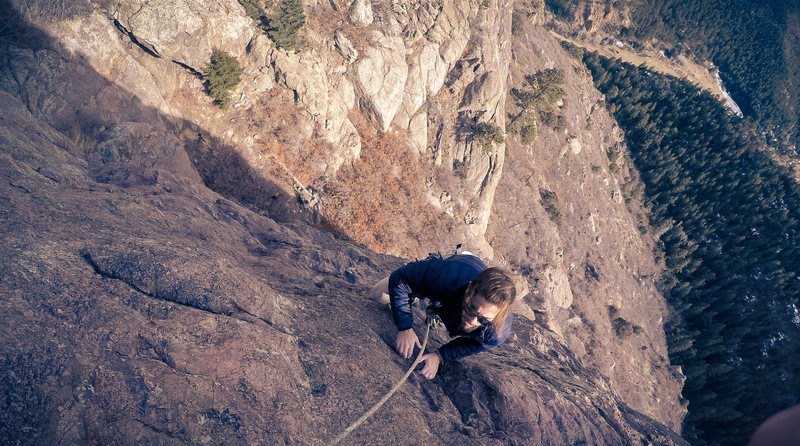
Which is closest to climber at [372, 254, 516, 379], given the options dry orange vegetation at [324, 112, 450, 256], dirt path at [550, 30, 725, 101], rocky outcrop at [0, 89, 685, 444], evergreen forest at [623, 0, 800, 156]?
rocky outcrop at [0, 89, 685, 444]

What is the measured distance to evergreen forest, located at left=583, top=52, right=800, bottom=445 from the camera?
45.2 metres

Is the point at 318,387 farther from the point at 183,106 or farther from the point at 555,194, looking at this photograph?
the point at 555,194

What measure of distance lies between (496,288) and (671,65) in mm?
134808

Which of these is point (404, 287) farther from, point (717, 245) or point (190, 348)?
point (717, 245)

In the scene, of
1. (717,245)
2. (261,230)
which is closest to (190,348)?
(261,230)

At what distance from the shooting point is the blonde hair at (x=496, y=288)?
394cm

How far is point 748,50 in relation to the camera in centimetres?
11100

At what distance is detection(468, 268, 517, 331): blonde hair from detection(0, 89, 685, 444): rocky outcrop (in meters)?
2.34

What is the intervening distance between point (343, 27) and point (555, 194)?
101ft

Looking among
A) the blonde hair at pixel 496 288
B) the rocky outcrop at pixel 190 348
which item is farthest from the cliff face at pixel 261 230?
the blonde hair at pixel 496 288

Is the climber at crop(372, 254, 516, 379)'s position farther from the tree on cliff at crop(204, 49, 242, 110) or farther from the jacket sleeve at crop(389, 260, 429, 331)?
the tree on cliff at crop(204, 49, 242, 110)

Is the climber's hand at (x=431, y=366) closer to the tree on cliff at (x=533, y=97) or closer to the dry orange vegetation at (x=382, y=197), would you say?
the dry orange vegetation at (x=382, y=197)

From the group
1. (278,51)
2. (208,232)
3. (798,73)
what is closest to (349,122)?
(278,51)

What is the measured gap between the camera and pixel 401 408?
16.4 ft
